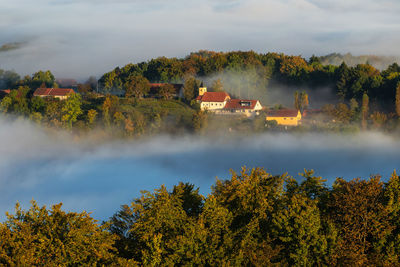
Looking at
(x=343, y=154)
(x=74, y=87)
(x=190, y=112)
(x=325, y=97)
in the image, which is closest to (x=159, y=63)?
(x=74, y=87)

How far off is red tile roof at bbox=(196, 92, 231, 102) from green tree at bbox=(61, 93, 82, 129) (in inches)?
1101

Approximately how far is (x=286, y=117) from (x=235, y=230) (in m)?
82.4

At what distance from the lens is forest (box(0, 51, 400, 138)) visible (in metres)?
124

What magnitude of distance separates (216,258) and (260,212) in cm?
712

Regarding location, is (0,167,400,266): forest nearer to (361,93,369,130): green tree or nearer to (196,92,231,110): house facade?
(361,93,369,130): green tree

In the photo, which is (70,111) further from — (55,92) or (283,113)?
(283,113)

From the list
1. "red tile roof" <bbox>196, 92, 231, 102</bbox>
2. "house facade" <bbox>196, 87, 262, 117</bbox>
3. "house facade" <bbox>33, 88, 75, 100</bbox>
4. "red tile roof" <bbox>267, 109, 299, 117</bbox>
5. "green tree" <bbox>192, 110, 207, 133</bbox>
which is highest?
"house facade" <bbox>33, 88, 75, 100</bbox>

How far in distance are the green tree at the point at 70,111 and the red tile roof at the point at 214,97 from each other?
27969 mm

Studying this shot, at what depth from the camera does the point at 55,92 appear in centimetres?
14825

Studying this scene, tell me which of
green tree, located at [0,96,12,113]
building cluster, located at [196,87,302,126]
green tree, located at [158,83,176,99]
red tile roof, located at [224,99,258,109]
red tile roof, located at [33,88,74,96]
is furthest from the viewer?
red tile roof, located at [33,88,74,96]

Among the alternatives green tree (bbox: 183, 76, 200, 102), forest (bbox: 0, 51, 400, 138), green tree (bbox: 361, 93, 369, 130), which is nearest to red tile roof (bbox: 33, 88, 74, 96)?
forest (bbox: 0, 51, 400, 138)

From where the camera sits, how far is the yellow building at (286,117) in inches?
4828

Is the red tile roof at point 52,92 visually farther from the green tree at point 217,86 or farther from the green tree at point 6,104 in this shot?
the green tree at point 217,86

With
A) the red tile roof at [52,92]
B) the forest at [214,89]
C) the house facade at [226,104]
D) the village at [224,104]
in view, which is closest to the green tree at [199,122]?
the forest at [214,89]
